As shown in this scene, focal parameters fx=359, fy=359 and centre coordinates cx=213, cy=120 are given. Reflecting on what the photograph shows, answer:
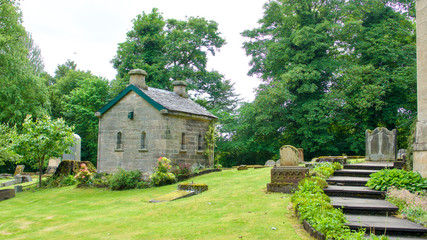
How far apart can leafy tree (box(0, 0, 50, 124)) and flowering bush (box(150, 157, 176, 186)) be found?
21423 mm

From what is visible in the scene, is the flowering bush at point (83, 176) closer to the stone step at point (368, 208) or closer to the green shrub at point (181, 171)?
the green shrub at point (181, 171)

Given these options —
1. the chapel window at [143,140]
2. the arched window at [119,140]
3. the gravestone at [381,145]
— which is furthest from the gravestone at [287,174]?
the arched window at [119,140]

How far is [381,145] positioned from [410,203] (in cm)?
934

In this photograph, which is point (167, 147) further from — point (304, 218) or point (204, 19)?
point (204, 19)

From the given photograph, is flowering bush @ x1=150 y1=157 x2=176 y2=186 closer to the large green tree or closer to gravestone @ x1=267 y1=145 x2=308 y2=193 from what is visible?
gravestone @ x1=267 y1=145 x2=308 y2=193

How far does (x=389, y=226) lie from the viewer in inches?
281

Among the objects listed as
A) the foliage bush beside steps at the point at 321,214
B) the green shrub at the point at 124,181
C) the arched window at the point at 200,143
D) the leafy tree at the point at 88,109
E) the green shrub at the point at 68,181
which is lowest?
the green shrub at the point at 68,181

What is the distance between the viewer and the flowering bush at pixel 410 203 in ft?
25.5

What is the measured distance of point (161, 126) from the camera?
1959cm

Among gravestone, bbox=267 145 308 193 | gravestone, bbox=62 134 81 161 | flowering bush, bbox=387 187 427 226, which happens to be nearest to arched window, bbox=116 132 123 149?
gravestone, bbox=62 134 81 161

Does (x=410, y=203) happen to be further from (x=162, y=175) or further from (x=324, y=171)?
(x=162, y=175)

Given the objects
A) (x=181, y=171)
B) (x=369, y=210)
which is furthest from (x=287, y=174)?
(x=181, y=171)

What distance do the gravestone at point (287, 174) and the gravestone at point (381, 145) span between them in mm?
6529

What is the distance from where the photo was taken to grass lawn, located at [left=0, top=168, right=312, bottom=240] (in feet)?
26.1
